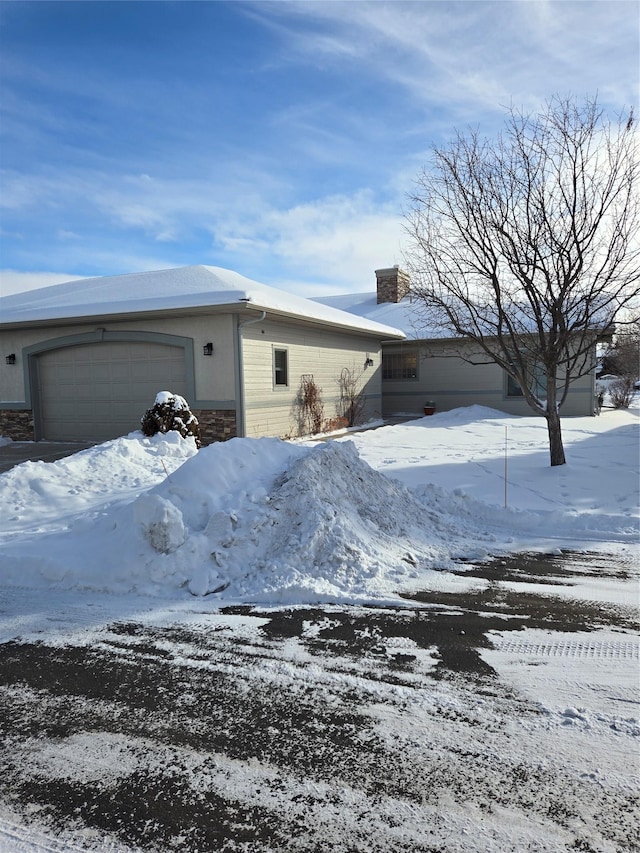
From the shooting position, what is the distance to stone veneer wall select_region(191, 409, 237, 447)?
41.9 feet

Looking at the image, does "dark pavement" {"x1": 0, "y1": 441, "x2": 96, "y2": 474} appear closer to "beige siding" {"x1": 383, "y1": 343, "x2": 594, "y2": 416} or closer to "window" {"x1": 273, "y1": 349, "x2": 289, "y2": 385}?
"window" {"x1": 273, "y1": 349, "x2": 289, "y2": 385}

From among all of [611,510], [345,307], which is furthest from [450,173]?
[345,307]

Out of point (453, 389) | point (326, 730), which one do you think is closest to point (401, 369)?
point (453, 389)

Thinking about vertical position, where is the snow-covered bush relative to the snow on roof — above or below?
below

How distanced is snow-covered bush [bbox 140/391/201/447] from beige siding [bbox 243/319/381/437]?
174 cm

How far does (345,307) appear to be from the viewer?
2653cm

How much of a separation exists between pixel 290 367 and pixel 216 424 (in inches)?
112

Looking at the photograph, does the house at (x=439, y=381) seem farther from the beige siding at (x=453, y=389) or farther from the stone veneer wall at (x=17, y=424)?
the stone veneer wall at (x=17, y=424)

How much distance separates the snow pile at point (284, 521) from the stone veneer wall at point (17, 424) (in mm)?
6558

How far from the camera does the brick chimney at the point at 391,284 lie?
2577 cm

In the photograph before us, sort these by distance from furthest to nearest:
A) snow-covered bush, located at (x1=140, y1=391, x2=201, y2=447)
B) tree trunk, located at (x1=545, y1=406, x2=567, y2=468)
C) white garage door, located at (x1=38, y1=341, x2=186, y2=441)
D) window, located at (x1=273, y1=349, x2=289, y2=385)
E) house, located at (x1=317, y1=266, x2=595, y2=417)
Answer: house, located at (x1=317, y1=266, x2=595, y2=417)
window, located at (x1=273, y1=349, x2=289, y2=385)
white garage door, located at (x1=38, y1=341, x2=186, y2=441)
snow-covered bush, located at (x1=140, y1=391, x2=201, y2=447)
tree trunk, located at (x1=545, y1=406, x2=567, y2=468)

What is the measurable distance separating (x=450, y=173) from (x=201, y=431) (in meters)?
7.55

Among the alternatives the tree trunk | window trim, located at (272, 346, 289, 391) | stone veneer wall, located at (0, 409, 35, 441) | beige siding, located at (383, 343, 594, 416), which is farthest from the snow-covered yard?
beige siding, located at (383, 343, 594, 416)

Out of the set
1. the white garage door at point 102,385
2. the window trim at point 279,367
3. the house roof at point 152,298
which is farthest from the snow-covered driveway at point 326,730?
the window trim at point 279,367
